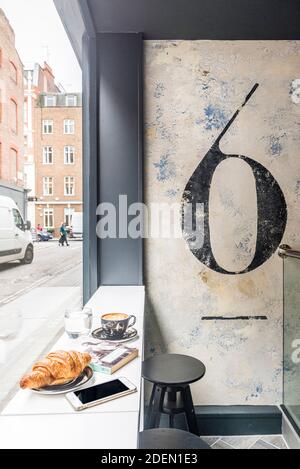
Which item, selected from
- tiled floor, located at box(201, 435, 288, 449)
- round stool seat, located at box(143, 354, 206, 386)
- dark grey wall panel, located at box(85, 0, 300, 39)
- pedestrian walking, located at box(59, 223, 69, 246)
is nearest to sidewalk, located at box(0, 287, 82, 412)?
pedestrian walking, located at box(59, 223, 69, 246)

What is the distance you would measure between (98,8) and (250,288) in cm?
194

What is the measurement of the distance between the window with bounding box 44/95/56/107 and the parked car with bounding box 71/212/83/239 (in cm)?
59

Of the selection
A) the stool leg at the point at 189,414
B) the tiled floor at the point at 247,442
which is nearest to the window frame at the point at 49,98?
the stool leg at the point at 189,414

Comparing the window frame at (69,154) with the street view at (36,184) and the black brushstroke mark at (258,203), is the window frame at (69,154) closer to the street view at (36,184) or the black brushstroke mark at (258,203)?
the street view at (36,184)

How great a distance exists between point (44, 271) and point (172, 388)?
31.0 inches

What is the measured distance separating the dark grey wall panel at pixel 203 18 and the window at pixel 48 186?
1.16 m

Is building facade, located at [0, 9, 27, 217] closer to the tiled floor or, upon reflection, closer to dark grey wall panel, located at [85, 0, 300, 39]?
dark grey wall panel, located at [85, 0, 300, 39]

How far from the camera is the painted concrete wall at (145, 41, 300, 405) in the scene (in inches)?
83.4

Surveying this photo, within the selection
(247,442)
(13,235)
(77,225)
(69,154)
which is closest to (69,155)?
(69,154)

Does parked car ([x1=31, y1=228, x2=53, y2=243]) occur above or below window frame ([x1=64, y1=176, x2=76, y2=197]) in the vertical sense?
below

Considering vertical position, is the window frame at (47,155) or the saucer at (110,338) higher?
the window frame at (47,155)

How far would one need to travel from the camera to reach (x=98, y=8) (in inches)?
77.2

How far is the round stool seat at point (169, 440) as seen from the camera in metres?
1.13

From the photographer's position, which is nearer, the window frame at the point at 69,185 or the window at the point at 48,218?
the window at the point at 48,218
